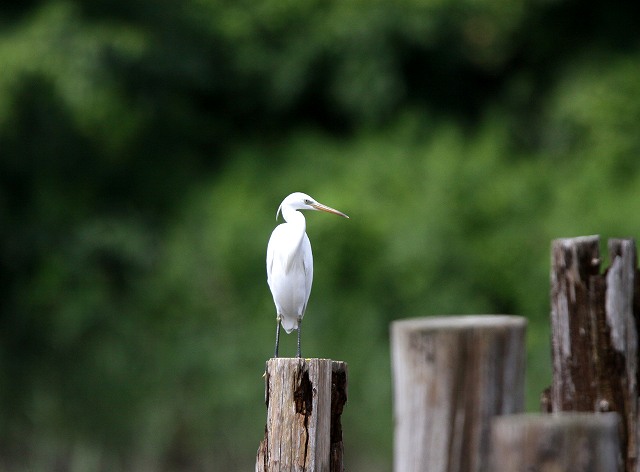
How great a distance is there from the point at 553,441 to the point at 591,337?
39.7 inches

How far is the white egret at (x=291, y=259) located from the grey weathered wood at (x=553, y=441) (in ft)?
8.00

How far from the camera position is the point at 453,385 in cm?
176

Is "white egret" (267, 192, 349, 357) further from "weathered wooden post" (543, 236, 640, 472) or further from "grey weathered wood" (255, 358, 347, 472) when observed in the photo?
"weathered wooden post" (543, 236, 640, 472)

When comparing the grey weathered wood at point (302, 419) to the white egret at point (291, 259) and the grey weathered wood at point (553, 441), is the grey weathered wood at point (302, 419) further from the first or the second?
the white egret at point (291, 259)

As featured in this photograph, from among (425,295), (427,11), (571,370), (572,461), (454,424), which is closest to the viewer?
(572,461)

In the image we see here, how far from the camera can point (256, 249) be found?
29.5 feet

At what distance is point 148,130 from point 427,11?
2583mm

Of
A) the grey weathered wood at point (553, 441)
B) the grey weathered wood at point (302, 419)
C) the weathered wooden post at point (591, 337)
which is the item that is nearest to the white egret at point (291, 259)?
the grey weathered wood at point (302, 419)

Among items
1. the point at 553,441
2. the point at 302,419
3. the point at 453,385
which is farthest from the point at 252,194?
the point at 553,441

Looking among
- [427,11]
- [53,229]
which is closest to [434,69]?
[427,11]

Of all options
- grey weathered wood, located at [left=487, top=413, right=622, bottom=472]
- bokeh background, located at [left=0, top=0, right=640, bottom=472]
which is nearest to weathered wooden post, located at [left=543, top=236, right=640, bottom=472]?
grey weathered wood, located at [left=487, top=413, right=622, bottom=472]

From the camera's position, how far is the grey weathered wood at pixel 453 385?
5.67 feet

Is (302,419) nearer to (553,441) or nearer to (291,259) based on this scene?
(553,441)

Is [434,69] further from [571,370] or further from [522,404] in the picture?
[522,404]
